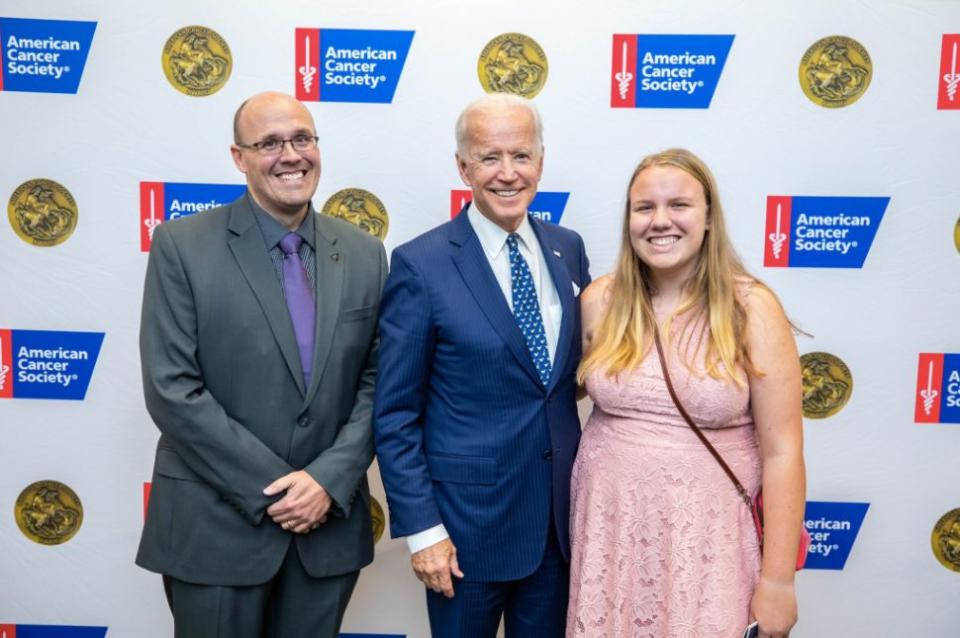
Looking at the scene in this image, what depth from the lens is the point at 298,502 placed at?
1.60 m

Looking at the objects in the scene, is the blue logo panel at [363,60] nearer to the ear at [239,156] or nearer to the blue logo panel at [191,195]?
the blue logo panel at [191,195]

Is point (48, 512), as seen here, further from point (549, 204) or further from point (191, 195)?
point (549, 204)

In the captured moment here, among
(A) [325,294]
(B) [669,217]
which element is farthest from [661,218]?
(A) [325,294]

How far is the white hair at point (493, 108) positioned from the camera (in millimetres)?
1643

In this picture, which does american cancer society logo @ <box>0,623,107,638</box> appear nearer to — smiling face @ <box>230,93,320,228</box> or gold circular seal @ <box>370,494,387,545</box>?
gold circular seal @ <box>370,494,387,545</box>

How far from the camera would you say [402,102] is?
228 centimetres

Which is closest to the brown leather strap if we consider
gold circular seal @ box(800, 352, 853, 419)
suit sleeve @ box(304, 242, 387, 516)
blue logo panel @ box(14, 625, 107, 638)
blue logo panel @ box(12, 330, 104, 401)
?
suit sleeve @ box(304, 242, 387, 516)

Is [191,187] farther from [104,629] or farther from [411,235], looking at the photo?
[104,629]

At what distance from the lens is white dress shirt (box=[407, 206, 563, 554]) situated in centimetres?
167

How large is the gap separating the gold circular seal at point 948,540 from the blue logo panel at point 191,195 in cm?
233

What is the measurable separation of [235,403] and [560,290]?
72cm

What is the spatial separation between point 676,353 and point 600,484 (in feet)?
0.96

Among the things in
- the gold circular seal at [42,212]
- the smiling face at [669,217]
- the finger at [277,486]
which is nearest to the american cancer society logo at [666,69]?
the smiling face at [669,217]

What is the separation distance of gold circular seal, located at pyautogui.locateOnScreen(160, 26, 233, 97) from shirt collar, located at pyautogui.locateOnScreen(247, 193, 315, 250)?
0.74 metres
